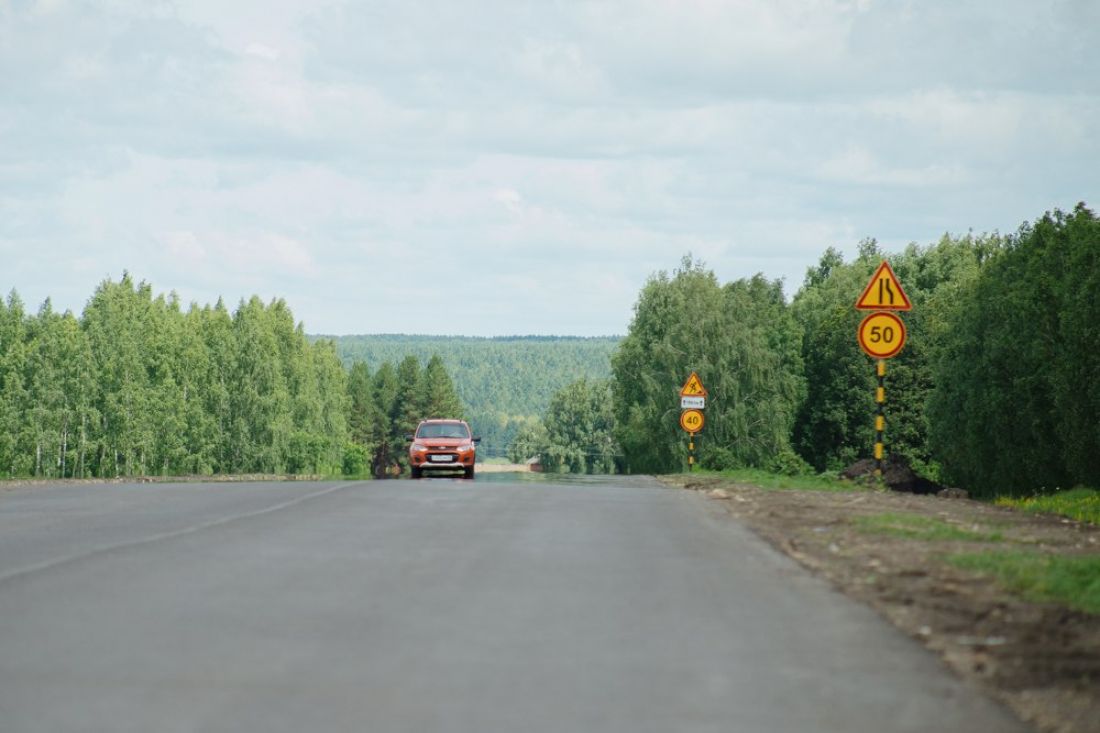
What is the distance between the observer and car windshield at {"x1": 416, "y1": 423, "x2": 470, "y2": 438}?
4178 centimetres

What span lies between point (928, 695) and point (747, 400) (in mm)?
77511

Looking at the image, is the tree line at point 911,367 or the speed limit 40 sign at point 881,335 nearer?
the speed limit 40 sign at point 881,335

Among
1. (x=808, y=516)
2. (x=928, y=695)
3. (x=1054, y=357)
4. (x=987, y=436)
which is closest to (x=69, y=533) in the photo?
(x=808, y=516)

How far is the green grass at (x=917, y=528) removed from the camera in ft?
53.0

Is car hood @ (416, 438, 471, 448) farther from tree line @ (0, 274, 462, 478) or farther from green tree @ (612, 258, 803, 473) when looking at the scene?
tree line @ (0, 274, 462, 478)

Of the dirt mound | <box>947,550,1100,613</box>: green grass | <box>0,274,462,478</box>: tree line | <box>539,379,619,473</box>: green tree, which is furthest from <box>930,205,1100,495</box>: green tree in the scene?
<box>539,379,619,473</box>: green tree

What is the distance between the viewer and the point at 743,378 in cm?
8406

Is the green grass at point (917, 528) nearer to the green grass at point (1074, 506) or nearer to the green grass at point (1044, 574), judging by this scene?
the green grass at point (1044, 574)

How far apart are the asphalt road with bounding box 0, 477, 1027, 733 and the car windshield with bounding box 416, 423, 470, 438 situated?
2544 centimetres

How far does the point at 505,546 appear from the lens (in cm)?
1454

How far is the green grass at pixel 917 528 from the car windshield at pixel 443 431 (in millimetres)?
23798

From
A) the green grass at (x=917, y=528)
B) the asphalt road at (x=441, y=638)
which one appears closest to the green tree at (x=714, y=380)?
the green grass at (x=917, y=528)

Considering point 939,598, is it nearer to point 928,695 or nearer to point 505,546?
point 928,695

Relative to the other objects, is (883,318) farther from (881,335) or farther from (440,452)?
(440,452)
